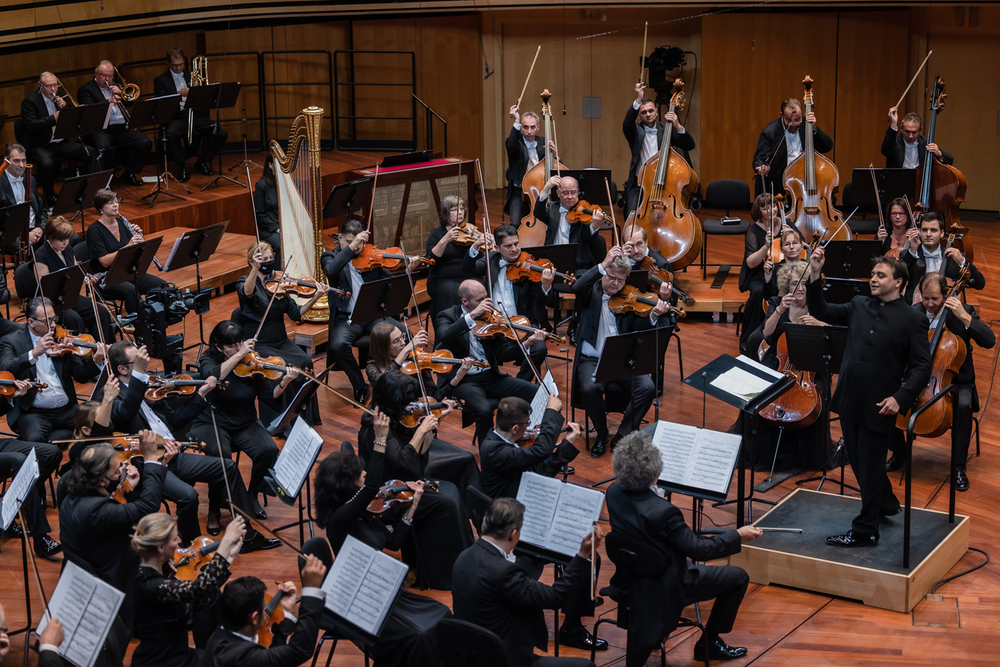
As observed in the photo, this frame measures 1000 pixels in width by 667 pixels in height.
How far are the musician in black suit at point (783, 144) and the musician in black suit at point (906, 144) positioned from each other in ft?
1.48

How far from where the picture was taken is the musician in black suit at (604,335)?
584 cm

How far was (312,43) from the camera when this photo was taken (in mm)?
11414

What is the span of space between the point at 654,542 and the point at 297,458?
145 cm

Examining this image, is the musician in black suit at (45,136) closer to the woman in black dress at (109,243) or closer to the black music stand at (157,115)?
the black music stand at (157,115)

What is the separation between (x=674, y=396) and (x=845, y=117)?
5.19 metres

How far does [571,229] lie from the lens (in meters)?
7.11

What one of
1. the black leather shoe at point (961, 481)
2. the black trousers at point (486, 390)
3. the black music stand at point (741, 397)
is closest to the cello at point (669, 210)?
the black trousers at point (486, 390)

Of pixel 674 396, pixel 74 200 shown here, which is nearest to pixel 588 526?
pixel 674 396

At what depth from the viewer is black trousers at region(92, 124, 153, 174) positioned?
29.9 feet

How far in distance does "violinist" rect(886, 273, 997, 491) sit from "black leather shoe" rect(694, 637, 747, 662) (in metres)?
1.59

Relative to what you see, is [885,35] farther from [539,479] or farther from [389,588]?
[389,588]

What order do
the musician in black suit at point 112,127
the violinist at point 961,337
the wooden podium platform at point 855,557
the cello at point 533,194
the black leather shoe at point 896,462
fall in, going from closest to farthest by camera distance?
the wooden podium platform at point 855,557 < the violinist at point 961,337 < the black leather shoe at point 896,462 < the cello at point 533,194 < the musician in black suit at point 112,127

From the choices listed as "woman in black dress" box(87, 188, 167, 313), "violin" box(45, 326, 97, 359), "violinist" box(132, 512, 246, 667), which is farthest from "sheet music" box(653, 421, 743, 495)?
"woman in black dress" box(87, 188, 167, 313)

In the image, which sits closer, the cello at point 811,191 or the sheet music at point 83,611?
the sheet music at point 83,611
